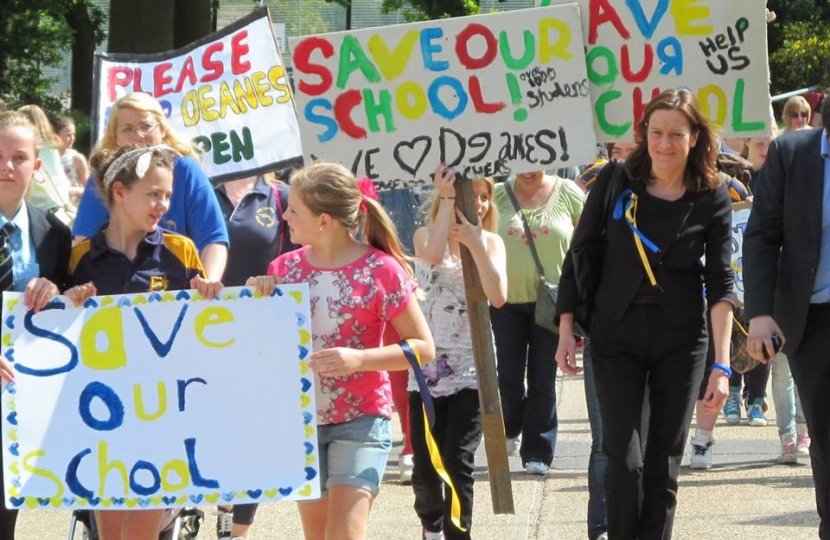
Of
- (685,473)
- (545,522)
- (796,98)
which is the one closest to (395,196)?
(796,98)

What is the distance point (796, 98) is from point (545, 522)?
5310mm

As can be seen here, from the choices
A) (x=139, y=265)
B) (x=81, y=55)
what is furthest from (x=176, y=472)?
(x=81, y=55)

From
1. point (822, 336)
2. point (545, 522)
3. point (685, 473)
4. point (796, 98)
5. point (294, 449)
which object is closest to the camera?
point (294, 449)

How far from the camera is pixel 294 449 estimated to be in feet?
14.9

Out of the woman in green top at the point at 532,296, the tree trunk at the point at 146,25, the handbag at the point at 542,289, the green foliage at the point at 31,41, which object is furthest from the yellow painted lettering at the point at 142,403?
the green foliage at the point at 31,41

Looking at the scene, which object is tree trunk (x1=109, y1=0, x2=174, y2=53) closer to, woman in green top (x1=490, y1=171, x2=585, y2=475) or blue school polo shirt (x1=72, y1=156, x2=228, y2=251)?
woman in green top (x1=490, y1=171, x2=585, y2=475)

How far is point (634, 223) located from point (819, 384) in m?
0.87

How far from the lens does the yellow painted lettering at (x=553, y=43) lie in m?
5.95

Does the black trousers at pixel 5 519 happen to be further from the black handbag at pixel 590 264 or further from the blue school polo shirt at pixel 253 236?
the black handbag at pixel 590 264

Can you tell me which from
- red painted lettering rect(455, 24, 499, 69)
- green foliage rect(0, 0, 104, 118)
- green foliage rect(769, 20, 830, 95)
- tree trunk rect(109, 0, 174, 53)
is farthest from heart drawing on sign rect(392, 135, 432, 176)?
green foliage rect(769, 20, 830, 95)

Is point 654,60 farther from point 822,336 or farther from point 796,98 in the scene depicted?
point 796,98

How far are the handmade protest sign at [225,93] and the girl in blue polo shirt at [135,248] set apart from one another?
2089 mm

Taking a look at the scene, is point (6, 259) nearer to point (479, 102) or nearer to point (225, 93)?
point (479, 102)

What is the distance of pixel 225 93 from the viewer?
727 centimetres
